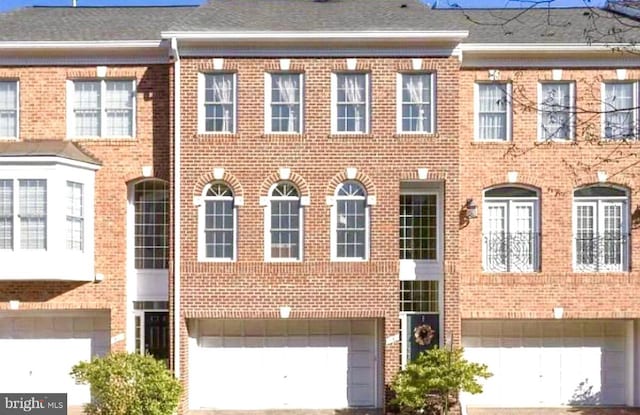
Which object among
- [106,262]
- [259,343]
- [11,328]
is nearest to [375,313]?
[259,343]

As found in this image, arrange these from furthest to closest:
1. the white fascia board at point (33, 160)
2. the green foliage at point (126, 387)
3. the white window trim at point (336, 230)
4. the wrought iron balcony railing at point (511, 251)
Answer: the wrought iron balcony railing at point (511, 251)
the white window trim at point (336, 230)
the white fascia board at point (33, 160)
the green foliage at point (126, 387)

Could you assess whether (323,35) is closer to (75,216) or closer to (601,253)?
(75,216)

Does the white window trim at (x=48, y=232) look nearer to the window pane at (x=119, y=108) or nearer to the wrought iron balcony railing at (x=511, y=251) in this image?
the window pane at (x=119, y=108)

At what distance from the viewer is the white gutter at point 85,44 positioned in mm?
18641

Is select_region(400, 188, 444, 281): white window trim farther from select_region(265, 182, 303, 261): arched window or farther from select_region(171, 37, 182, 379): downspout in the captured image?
select_region(171, 37, 182, 379): downspout

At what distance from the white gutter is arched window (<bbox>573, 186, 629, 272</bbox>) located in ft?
34.0

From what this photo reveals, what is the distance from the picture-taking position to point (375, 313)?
59.8 ft

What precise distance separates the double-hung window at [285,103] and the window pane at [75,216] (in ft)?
14.8

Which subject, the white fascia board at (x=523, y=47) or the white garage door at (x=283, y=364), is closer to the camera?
the white fascia board at (x=523, y=47)

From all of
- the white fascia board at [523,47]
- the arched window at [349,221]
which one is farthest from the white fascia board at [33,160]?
the white fascia board at [523,47]

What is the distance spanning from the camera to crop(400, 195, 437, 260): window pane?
757 inches

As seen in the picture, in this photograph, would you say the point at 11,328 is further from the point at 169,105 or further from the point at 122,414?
the point at 169,105

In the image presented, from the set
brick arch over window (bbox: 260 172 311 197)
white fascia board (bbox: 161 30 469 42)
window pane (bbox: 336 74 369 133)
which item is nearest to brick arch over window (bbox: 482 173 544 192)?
window pane (bbox: 336 74 369 133)

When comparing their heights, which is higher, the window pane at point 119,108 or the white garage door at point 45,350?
the window pane at point 119,108
